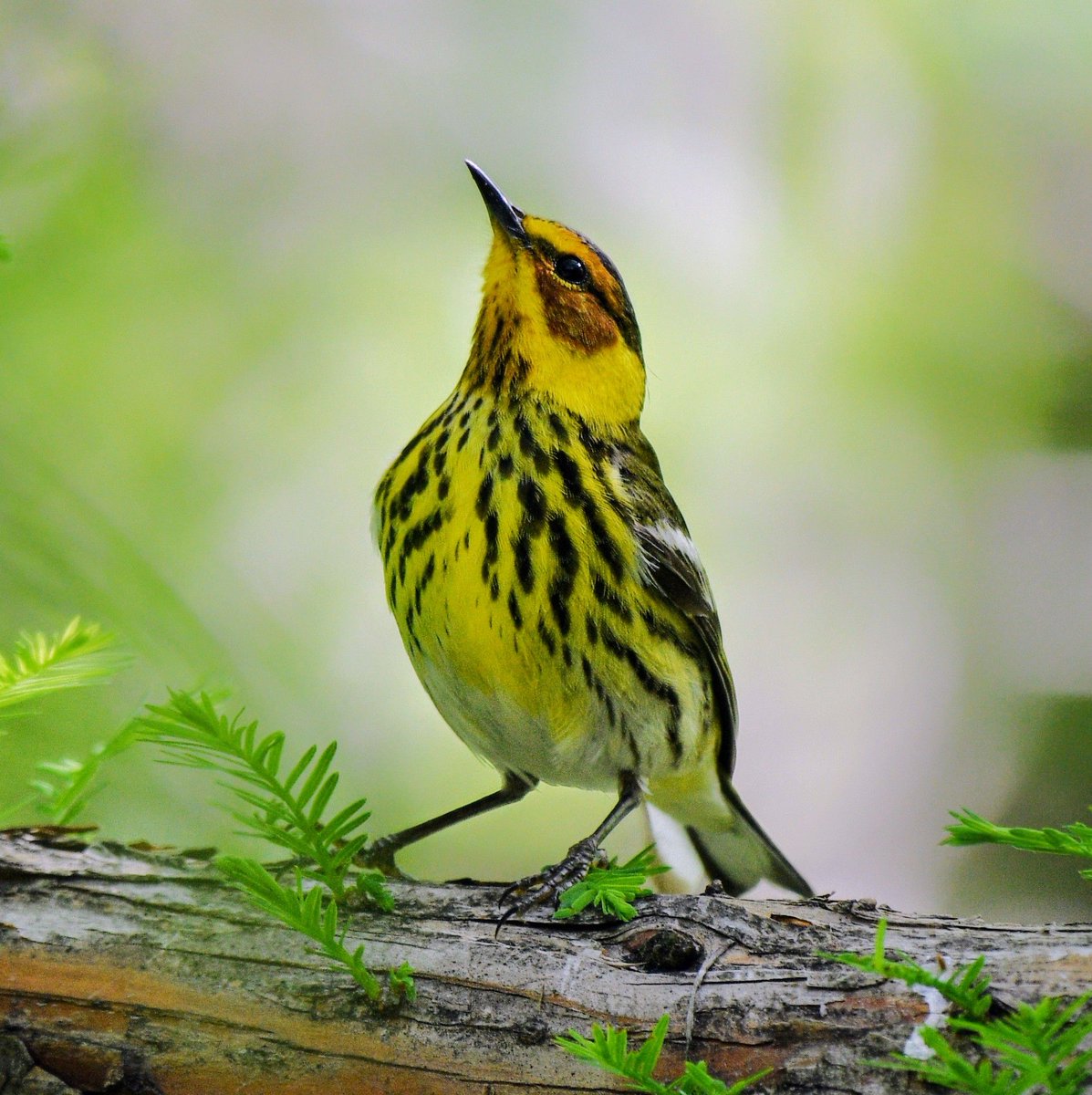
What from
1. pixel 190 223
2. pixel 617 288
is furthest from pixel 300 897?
pixel 190 223

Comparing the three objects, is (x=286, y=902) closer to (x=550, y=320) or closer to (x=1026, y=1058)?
(x=1026, y=1058)

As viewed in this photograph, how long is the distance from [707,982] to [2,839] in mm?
1217

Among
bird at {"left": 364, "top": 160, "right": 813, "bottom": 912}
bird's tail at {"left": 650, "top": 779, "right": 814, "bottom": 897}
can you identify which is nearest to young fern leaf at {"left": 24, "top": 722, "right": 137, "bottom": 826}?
bird at {"left": 364, "top": 160, "right": 813, "bottom": 912}

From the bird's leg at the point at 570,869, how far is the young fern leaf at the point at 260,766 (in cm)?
56

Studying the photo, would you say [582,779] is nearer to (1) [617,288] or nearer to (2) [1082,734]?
(1) [617,288]

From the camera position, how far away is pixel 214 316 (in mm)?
4699

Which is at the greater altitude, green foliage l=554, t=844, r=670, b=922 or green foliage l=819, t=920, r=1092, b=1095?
green foliage l=554, t=844, r=670, b=922

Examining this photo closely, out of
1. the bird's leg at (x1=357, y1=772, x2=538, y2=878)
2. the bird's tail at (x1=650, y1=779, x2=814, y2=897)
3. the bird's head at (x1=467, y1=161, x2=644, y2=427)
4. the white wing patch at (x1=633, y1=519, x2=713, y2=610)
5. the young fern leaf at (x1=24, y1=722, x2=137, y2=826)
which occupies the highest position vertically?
the bird's head at (x1=467, y1=161, x2=644, y2=427)

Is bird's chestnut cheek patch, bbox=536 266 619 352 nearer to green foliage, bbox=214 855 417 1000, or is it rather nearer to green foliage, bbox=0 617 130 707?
green foliage, bbox=0 617 130 707

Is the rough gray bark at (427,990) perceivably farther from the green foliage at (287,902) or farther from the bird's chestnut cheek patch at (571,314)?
the bird's chestnut cheek patch at (571,314)

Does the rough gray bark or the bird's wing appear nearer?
the rough gray bark

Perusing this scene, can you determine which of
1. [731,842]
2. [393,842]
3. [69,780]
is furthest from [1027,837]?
[731,842]

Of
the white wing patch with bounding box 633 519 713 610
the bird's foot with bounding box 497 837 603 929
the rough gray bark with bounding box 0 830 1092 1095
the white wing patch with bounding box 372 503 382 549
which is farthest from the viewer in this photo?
the white wing patch with bounding box 372 503 382 549

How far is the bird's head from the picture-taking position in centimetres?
310
